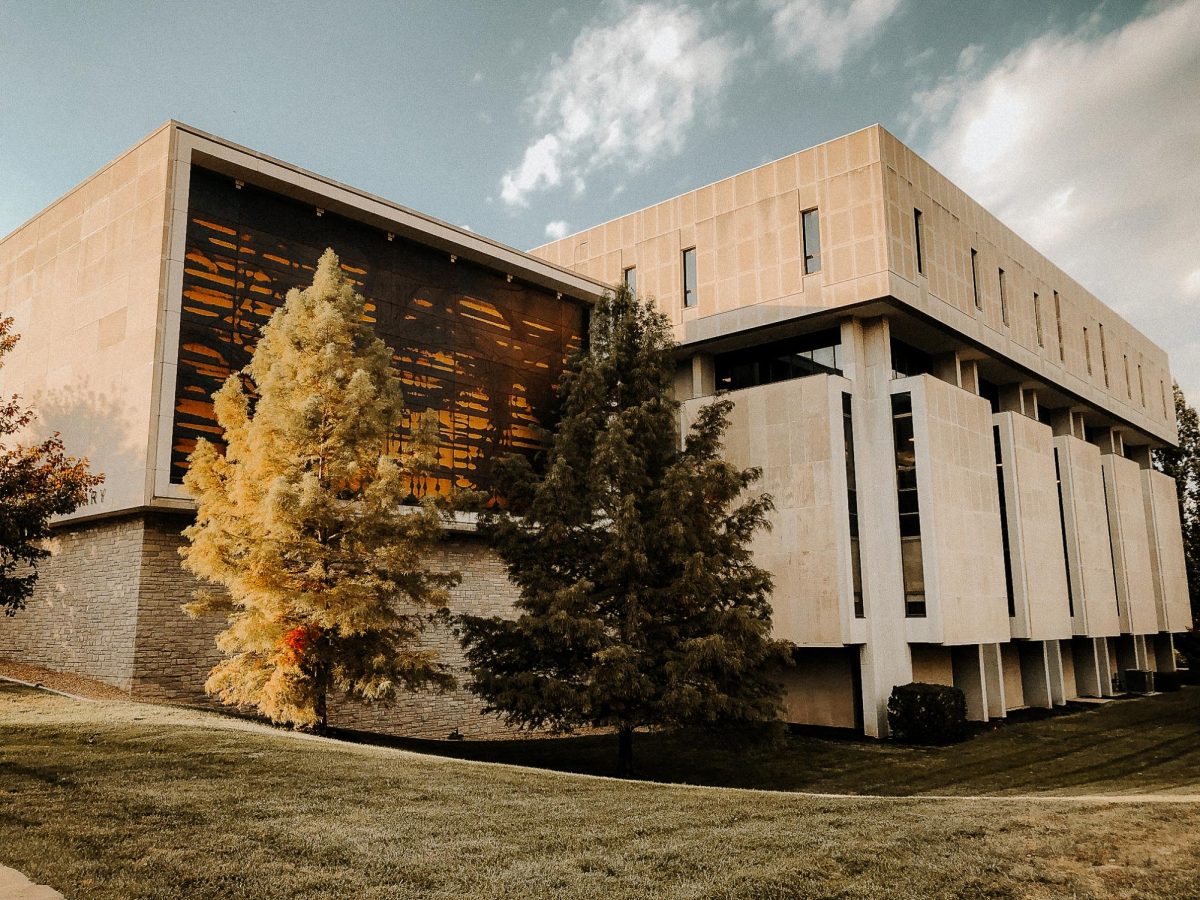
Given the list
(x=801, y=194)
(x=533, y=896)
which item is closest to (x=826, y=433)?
(x=801, y=194)

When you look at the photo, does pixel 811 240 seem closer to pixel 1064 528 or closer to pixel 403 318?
pixel 403 318

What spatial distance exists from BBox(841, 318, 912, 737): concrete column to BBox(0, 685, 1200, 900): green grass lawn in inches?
539

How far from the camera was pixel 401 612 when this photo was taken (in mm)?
21656

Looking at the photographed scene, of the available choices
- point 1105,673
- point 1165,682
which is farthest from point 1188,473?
→ point 1105,673

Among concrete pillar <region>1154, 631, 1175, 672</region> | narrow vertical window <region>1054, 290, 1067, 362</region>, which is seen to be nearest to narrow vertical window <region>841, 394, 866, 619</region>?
narrow vertical window <region>1054, 290, 1067, 362</region>

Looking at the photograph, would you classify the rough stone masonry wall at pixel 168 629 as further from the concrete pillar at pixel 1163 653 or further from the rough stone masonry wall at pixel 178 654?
the concrete pillar at pixel 1163 653

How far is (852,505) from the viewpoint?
25.7 m

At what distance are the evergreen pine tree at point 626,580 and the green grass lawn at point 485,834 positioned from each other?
15.0ft

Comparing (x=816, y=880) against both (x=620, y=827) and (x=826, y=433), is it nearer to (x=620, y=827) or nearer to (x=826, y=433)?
(x=620, y=827)

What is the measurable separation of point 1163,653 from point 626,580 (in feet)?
129

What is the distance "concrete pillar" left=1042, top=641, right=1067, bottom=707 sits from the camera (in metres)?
32.4

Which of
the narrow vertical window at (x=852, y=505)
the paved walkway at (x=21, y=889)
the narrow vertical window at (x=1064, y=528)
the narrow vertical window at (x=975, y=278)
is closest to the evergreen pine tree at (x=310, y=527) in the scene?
the paved walkway at (x=21, y=889)

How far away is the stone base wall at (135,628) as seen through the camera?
17.9 metres

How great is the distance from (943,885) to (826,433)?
1906cm
